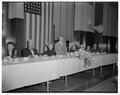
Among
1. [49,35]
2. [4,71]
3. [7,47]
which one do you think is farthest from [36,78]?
[49,35]

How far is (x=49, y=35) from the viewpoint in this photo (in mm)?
6059

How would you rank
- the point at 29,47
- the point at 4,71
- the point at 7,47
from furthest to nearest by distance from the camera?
the point at 7,47 < the point at 29,47 < the point at 4,71

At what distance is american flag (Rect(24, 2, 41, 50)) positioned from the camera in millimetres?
5086

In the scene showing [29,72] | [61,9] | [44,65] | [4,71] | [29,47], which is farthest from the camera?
[61,9]

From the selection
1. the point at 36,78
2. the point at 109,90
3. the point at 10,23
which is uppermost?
the point at 10,23

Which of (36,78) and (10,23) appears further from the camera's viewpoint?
(10,23)

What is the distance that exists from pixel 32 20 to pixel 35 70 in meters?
3.19

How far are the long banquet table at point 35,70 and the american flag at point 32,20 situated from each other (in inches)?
94.2

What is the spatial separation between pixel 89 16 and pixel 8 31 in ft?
15.8

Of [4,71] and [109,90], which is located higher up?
[4,71]

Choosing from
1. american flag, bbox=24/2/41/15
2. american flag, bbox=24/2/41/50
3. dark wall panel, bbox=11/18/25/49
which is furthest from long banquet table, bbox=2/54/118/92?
american flag, bbox=24/2/41/15

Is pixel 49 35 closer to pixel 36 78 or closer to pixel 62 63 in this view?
pixel 62 63

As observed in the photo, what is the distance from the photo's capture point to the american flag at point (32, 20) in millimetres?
5086

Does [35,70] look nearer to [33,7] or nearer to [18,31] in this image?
[18,31]
